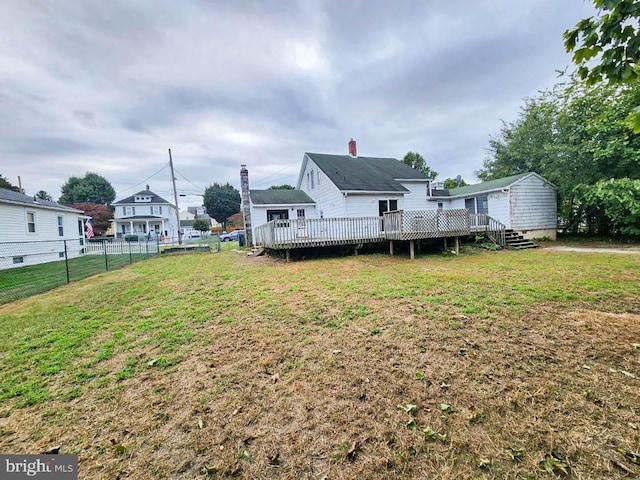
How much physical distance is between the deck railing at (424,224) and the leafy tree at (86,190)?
53603 mm

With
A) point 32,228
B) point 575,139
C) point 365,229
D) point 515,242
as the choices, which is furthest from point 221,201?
point 575,139

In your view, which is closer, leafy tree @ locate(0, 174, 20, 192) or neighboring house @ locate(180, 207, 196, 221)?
leafy tree @ locate(0, 174, 20, 192)

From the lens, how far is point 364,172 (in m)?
16.8

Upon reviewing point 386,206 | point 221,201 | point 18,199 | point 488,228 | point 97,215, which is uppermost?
point 221,201

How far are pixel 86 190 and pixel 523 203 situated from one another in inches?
2332

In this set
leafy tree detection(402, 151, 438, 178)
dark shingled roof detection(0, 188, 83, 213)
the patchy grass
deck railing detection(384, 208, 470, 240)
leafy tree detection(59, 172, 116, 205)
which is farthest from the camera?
leafy tree detection(59, 172, 116, 205)

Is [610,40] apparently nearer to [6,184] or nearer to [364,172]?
[364,172]

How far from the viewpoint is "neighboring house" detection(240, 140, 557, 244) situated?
1466cm

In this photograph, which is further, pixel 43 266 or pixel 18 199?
pixel 18 199

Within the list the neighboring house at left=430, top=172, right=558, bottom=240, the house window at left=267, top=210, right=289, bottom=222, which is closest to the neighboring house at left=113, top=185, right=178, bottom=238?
the house window at left=267, top=210, right=289, bottom=222

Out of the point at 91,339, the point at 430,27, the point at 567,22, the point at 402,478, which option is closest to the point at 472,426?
the point at 402,478

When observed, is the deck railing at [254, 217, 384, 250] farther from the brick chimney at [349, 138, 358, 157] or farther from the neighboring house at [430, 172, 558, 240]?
the brick chimney at [349, 138, 358, 157]

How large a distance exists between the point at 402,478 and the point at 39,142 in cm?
3333

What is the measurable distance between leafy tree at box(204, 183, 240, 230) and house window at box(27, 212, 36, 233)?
29.6 m
